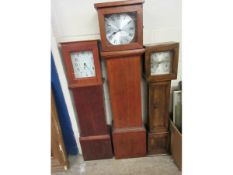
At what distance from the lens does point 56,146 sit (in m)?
1.58

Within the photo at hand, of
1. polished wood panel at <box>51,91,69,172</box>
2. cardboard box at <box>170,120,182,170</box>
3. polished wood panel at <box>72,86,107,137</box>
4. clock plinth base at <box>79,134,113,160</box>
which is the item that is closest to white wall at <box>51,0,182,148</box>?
polished wood panel at <box>72,86,107,137</box>

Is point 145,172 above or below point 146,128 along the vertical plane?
below

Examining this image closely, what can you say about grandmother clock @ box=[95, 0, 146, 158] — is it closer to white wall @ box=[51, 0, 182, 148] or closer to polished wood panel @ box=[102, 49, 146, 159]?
polished wood panel @ box=[102, 49, 146, 159]

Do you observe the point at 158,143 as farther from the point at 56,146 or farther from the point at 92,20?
the point at 92,20

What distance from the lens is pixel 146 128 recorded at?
1646mm

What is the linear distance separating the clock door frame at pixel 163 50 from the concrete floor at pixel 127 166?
30.7 inches

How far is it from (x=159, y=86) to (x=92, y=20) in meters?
0.71

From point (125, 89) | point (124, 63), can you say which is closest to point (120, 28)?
point (124, 63)

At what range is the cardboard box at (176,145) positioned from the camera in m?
1.43

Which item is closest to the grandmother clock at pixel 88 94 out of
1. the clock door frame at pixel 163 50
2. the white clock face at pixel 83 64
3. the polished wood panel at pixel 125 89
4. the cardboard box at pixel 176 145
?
the white clock face at pixel 83 64
